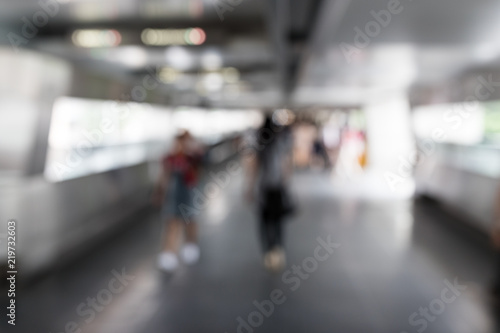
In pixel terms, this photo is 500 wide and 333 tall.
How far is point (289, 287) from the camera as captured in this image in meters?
6.08

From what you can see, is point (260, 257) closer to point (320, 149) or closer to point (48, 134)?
point (48, 134)

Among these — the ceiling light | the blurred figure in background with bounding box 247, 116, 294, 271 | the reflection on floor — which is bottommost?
the reflection on floor

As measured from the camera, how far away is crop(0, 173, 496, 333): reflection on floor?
196 inches

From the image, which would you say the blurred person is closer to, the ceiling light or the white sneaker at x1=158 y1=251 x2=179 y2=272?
the ceiling light

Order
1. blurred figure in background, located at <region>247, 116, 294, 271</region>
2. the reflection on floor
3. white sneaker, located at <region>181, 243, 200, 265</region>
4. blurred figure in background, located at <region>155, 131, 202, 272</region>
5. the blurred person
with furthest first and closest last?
the blurred person, white sneaker, located at <region>181, 243, 200, 265</region>, blurred figure in background, located at <region>155, 131, 202, 272</region>, blurred figure in background, located at <region>247, 116, 294, 271</region>, the reflection on floor

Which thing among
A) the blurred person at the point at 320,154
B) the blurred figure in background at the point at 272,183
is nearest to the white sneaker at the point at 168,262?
the blurred figure in background at the point at 272,183

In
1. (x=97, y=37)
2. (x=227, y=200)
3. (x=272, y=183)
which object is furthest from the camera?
(x=227, y=200)

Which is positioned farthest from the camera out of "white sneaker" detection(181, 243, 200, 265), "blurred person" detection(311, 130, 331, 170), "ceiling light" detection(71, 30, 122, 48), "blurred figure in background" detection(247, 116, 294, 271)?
"blurred person" detection(311, 130, 331, 170)

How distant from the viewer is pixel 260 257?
755 cm

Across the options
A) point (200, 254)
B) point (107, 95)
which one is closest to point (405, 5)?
point (200, 254)

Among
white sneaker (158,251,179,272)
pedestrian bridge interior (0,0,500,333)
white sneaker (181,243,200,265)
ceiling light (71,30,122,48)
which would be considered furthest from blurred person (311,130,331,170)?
white sneaker (158,251,179,272)

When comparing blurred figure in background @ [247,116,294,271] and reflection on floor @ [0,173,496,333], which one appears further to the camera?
blurred figure in background @ [247,116,294,271]

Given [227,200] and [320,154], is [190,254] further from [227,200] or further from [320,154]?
[320,154]

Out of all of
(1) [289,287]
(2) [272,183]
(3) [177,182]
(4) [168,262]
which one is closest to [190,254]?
(4) [168,262]
